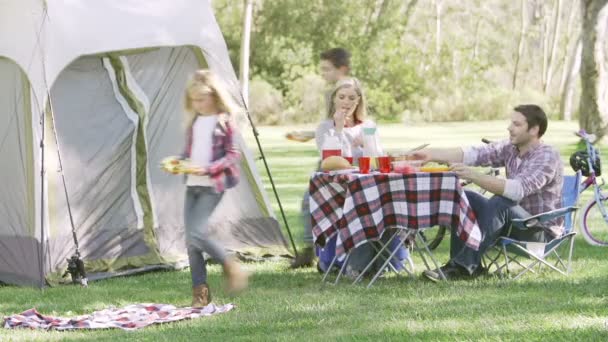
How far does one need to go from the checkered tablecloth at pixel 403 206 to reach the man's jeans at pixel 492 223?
0.50 feet

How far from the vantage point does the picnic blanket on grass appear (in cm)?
568

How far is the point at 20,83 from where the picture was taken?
7266 millimetres

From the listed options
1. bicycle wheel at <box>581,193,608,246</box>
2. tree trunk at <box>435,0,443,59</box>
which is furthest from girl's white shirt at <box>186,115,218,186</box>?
tree trunk at <box>435,0,443,59</box>

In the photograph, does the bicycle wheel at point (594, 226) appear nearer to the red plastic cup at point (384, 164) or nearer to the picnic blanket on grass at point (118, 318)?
the red plastic cup at point (384, 164)

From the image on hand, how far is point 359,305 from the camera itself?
19.9 ft

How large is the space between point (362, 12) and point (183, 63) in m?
33.0

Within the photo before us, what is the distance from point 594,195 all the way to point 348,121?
2.37 metres

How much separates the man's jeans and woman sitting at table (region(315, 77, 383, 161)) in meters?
0.76

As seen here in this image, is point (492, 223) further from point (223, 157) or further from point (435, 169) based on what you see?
point (223, 157)

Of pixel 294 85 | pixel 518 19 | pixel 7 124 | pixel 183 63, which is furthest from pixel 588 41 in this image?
pixel 518 19

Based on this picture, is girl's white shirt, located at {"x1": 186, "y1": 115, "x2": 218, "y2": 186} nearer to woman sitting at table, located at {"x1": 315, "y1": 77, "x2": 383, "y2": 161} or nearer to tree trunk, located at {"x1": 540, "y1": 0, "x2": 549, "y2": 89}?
woman sitting at table, located at {"x1": 315, "y1": 77, "x2": 383, "y2": 161}

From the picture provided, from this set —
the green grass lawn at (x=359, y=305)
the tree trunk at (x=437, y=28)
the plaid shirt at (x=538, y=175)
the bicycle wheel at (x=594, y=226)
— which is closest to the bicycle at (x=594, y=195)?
the bicycle wheel at (x=594, y=226)

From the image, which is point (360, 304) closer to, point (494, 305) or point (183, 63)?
point (494, 305)

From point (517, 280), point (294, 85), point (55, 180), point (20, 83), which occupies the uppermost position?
point (20, 83)
